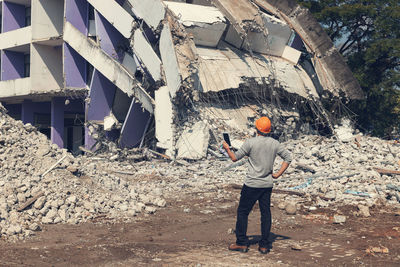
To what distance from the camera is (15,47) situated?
2138cm

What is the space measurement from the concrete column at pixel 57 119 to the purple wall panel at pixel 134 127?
609 cm

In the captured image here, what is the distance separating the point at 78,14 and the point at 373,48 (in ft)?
44.3

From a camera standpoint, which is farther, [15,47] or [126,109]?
[15,47]

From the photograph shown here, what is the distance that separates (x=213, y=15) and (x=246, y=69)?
7.47ft

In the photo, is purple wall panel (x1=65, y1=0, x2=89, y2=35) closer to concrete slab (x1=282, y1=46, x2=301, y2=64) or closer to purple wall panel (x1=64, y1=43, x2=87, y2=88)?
purple wall panel (x1=64, y1=43, x2=87, y2=88)

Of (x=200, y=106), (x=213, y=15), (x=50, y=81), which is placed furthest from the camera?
(x=50, y=81)

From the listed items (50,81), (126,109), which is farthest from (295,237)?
(50,81)

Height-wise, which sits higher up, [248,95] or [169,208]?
[248,95]

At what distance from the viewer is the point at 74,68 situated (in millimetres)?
18781

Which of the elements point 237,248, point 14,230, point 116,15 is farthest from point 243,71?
→ point 14,230

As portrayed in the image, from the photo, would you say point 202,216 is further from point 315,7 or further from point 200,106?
point 315,7

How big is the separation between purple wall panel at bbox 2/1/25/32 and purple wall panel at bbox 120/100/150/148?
10635 millimetres

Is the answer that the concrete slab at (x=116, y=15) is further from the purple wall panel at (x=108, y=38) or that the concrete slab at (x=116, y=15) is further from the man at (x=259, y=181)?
the man at (x=259, y=181)

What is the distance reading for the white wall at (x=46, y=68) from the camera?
65.8 feet
